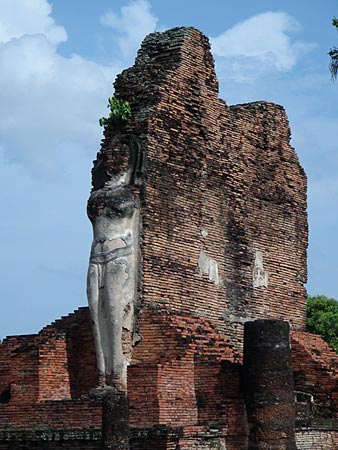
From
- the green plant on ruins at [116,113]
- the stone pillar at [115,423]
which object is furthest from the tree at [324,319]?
the stone pillar at [115,423]

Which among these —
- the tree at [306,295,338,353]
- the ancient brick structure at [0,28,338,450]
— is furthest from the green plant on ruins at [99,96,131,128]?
the tree at [306,295,338,353]

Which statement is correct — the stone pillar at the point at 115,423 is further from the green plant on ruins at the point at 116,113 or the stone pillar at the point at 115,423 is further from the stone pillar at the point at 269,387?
the green plant on ruins at the point at 116,113

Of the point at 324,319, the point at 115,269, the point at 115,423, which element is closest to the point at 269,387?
→ the point at 115,423

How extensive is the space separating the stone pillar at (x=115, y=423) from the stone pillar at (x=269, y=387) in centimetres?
204

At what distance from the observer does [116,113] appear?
55.6ft

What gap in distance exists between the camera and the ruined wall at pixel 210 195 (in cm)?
1655

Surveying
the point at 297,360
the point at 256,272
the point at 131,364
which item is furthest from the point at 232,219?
the point at 131,364

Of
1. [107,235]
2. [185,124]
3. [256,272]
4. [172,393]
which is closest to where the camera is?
[172,393]

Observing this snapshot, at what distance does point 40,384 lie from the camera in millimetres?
16031

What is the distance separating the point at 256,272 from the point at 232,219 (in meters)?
1.05

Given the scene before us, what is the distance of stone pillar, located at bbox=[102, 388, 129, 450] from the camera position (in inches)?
537

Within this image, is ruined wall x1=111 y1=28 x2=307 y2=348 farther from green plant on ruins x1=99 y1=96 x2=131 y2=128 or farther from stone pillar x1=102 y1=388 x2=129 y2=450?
stone pillar x1=102 y1=388 x2=129 y2=450

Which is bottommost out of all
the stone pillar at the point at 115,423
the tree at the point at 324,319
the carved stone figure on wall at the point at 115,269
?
the stone pillar at the point at 115,423

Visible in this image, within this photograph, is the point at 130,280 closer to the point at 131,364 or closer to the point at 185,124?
the point at 131,364
